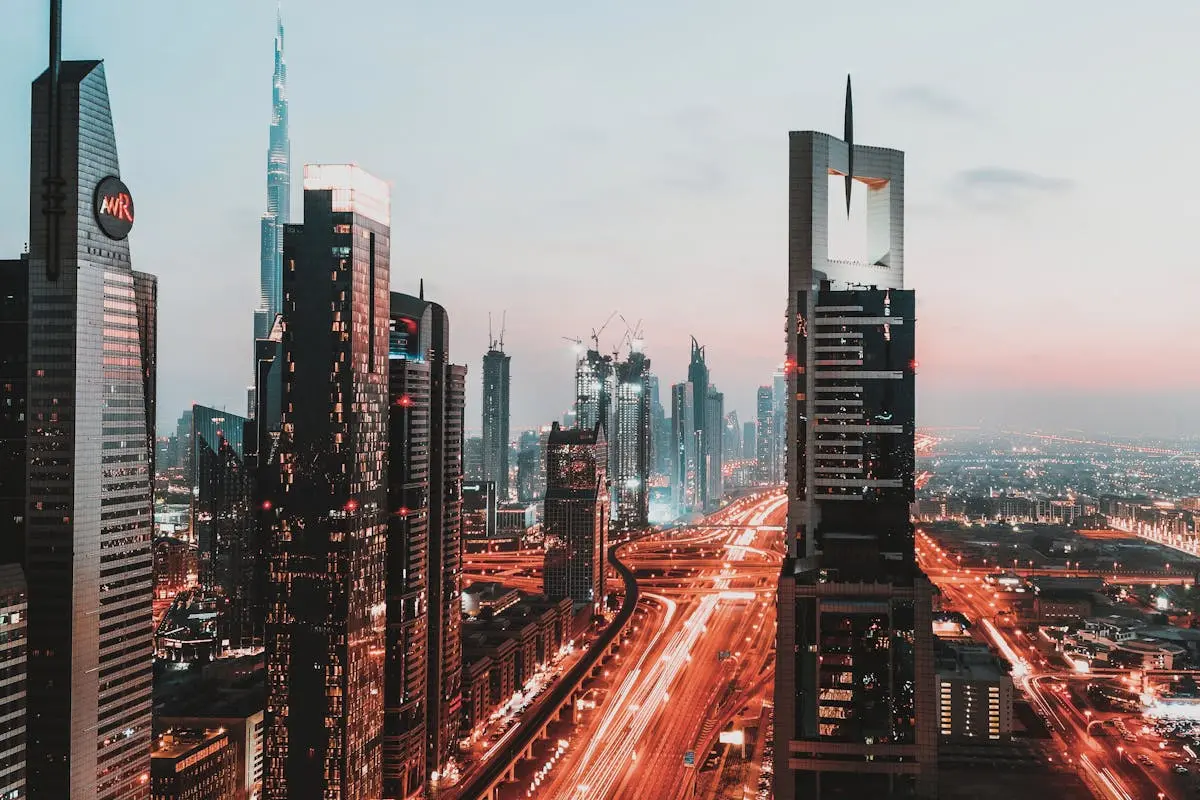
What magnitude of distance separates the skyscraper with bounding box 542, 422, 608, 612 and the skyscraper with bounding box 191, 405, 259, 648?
32.1 m

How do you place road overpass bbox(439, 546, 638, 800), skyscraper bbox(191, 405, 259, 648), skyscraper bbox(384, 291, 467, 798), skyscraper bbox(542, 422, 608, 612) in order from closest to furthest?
road overpass bbox(439, 546, 638, 800), skyscraper bbox(384, 291, 467, 798), skyscraper bbox(191, 405, 259, 648), skyscraper bbox(542, 422, 608, 612)

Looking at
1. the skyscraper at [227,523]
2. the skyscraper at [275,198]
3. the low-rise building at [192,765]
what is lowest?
the low-rise building at [192,765]

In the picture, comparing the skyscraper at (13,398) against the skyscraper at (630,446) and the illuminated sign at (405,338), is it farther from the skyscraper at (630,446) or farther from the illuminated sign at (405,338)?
the skyscraper at (630,446)

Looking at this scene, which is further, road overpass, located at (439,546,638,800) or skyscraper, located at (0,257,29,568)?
road overpass, located at (439,546,638,800)

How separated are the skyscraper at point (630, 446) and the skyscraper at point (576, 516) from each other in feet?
227

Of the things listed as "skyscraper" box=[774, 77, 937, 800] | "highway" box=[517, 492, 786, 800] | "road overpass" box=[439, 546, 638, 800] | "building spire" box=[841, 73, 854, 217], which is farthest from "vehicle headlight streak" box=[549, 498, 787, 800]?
"building spire" box=[841, 73, 854, 217]

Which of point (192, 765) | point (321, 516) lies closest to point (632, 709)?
point (321, 516)

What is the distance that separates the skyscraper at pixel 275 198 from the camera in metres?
161

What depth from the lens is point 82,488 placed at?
42.9m

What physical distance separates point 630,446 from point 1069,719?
12685cm

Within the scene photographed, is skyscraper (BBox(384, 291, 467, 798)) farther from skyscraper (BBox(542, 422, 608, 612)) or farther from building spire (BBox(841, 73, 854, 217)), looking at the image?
skyscraper (BBox(542, 422, 608, 612))

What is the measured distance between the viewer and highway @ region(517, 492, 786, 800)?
2319 inches

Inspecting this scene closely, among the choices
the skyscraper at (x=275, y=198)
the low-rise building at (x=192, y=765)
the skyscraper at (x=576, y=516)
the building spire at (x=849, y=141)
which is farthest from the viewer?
the skyscraper at (x=275, y=198)

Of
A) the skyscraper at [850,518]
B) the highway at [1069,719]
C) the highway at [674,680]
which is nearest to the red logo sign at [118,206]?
the skyscraper at [850,518]
